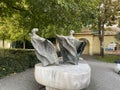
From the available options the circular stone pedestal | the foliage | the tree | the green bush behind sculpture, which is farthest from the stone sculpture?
the tree

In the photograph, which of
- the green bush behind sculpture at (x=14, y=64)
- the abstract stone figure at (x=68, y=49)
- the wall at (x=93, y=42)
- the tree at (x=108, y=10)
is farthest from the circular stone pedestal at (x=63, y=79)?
the wall at (x=93, y=42)

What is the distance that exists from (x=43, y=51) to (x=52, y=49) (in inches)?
18.7

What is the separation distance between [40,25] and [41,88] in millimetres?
6068

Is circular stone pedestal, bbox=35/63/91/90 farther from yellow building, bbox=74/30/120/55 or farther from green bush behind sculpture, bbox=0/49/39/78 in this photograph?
yellow building, bbox=74/30/120/55

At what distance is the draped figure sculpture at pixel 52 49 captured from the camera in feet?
31.2

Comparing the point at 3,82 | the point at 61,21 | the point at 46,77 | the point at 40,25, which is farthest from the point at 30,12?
the point at 46,77

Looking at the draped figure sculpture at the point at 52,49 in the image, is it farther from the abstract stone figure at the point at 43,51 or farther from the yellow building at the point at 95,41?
the yellow building at the point at 95,41

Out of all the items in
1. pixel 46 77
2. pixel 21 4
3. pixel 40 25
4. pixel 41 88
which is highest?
pixel 21 4

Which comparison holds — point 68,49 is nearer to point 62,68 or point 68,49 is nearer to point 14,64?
Answer: point 62,68

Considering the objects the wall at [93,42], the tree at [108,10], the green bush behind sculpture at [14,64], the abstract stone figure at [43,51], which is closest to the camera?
the abstract stone figure at [43,51]

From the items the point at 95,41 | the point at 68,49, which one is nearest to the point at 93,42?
the point at 95,41

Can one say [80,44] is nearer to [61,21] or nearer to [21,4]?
[61,21]

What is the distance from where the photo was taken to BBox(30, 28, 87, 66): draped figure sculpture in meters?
9.50

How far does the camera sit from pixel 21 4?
1484 centimetres
